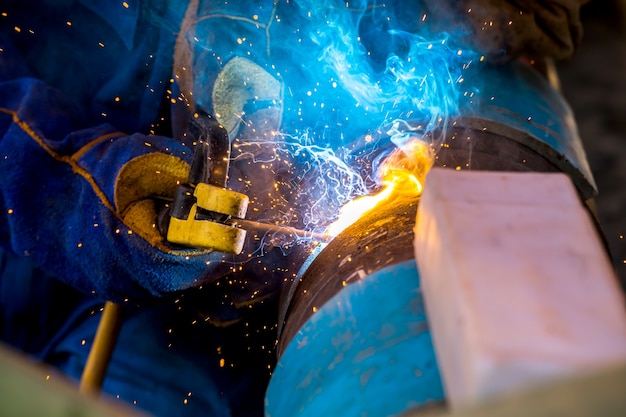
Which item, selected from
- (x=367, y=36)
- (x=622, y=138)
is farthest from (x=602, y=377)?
(x=622, y=138)

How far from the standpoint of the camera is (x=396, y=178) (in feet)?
5.33

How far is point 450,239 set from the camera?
809 millimetres

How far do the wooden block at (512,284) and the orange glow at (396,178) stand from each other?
61 centimetres

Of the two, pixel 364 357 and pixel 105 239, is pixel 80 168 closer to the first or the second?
pixel 105 239

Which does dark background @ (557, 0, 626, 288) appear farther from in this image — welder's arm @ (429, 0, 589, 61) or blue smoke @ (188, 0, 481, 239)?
blue smoke @ (188, 0, 481, 239)

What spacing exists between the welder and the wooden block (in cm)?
79

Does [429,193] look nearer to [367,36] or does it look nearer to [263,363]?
[367,36]

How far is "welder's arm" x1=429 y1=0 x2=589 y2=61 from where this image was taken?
1.69 m

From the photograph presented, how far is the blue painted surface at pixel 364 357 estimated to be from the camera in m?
0.91

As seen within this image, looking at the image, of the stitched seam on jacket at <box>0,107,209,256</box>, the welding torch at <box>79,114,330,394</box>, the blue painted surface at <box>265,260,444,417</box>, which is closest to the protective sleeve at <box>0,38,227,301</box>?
the stitched seam on jacket at <box>0,107,209,256</box>

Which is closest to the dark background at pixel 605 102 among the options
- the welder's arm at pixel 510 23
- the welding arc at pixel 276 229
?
the welder's arm at pixel 510 23

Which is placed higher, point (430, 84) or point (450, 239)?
point (430, 84)

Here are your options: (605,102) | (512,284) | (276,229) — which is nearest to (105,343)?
(276,229)

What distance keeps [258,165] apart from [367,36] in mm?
561
